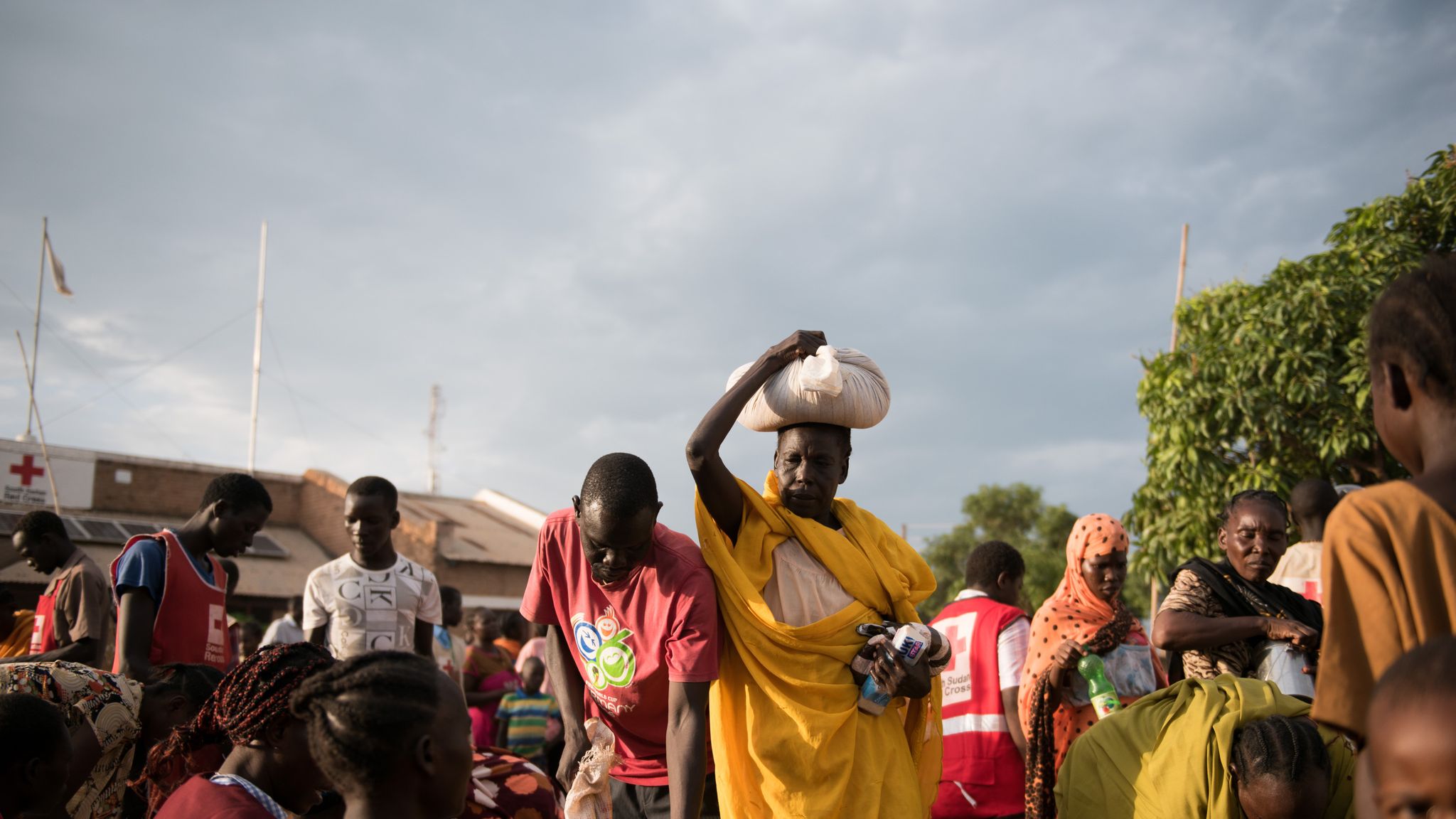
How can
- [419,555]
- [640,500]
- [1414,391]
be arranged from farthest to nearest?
[419,555], [640,500], [1414,391]

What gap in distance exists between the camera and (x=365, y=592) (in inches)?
216

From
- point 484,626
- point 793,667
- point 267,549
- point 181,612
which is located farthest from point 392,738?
point 267,549

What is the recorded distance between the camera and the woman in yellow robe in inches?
135

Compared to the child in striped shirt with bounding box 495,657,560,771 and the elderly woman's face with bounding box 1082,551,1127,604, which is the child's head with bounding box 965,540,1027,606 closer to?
the elderly woman's face with bounding box 1082,551,1127,604

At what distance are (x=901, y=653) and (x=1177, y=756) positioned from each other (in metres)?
1.07

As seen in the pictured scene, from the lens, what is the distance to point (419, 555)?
23.8m

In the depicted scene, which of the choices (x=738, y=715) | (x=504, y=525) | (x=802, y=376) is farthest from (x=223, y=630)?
(x=504, y=525)

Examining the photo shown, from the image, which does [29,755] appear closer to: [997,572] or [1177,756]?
[1177,756]

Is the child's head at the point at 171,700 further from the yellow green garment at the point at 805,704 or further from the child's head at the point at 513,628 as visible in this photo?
the child's head at the point at 513,628

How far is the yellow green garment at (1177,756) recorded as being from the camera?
11.6ft

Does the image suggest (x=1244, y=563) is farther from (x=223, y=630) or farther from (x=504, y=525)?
(x=504, y=525)

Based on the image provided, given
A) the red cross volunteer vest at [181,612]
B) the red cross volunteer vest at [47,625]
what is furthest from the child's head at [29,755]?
the red cross volunteer vest at [47,625]

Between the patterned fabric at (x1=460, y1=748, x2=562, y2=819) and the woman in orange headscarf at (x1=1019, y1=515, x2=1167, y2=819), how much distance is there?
197 cm

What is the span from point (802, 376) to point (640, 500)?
2.40 feet
